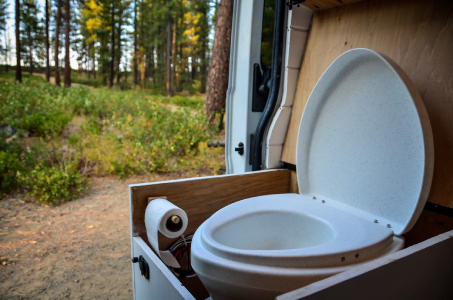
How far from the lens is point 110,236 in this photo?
7.61 feet

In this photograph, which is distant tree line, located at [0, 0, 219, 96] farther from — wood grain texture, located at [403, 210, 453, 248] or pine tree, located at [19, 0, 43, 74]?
wood grain texture, located at [403, 210, 453, 248]

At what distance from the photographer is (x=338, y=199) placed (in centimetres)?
109

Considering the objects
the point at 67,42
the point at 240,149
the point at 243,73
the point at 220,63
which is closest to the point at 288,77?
the point at 243,73

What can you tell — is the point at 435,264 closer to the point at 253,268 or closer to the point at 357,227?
the point at 357,227

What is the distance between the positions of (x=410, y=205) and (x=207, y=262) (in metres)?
0.59

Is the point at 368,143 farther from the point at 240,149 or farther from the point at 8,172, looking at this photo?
the point at 8,172

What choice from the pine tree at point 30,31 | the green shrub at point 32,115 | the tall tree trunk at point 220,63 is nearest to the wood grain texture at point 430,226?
the tall tree trunk at point 220,63

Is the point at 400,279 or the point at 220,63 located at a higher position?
the point at 220,63

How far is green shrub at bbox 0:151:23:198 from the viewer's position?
275 centimetres

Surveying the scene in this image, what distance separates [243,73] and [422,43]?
2.56ft

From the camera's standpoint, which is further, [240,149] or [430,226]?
[240,149]

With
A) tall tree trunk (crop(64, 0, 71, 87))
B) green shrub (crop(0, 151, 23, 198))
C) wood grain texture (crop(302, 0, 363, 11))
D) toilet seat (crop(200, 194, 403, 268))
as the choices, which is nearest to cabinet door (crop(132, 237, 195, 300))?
toilet seat (crop(200, 194, 403, 268))

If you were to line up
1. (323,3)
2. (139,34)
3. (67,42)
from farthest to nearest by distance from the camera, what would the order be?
(139,34) < (67,42) < (323,3)

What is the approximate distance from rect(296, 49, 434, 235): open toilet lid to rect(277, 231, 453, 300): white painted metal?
0.15 m
